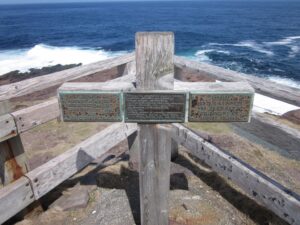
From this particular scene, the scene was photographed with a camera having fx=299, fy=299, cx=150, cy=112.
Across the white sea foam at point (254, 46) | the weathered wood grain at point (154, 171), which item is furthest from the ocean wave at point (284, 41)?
the weathered wood grain at point (154, 171)

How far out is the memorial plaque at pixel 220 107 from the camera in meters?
2.52

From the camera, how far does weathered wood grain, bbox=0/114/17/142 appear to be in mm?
2897

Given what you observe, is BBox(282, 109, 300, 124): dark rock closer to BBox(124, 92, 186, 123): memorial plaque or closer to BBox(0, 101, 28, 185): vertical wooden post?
BBox(124, 92, 186, 123): memorial plaque

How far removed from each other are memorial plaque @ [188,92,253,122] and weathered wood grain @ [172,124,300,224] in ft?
3.43

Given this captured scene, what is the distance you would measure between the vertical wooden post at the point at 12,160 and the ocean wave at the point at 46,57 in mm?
25412

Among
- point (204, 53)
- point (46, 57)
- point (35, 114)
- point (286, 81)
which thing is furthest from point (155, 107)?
point (204, 53)

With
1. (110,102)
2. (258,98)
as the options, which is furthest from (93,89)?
(258,98)

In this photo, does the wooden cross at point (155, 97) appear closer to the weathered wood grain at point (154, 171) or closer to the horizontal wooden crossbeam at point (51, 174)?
the weathered wood grain at point (154, 171)

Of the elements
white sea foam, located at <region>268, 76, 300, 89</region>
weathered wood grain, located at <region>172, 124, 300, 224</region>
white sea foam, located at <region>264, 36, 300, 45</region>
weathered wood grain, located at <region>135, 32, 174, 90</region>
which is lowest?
white sea foam, located at <region>264, 36, 300, 45</region>

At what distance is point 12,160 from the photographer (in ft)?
10.7

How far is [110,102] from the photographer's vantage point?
2.61 metres

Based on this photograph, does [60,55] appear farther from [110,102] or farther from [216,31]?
[110,102]

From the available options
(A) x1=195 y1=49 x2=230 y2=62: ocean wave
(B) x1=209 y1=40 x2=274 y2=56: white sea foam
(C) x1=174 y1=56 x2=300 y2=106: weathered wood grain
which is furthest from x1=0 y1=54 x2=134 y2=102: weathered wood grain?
(B) x1=209 y1=40 x2=274 y2=56: white sea foam

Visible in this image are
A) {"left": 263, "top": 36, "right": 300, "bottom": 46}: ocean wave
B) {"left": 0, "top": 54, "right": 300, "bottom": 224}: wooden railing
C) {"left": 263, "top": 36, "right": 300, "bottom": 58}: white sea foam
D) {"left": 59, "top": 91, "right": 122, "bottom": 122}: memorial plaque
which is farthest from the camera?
{"left": 263, "top": 36, "right": 300, "bottom": 46}: ocean wave
